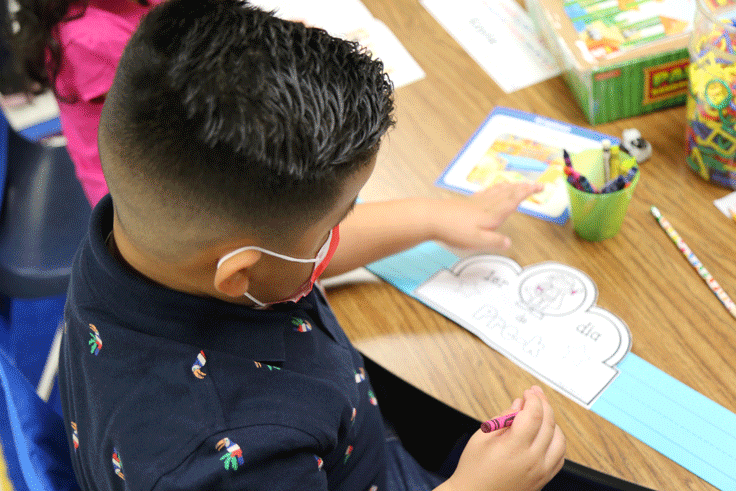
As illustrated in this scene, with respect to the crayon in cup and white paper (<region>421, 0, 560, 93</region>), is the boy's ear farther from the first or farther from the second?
white paper (<region>421, 0, 560, 93</region>)

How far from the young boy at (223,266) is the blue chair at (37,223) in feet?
1.88

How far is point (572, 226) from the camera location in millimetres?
968

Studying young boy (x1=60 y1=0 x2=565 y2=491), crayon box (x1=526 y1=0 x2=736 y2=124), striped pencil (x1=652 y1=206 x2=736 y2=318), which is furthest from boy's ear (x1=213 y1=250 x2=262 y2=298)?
crayon box (x1=526 y1=0 x2=736 y2=124)

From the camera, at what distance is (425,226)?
96cm

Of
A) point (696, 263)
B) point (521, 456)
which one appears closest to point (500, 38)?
point (696, 263)

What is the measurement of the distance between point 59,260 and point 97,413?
29.9 inches

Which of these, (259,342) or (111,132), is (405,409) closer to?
(259,342)

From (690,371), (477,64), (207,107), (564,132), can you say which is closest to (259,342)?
(207,107)

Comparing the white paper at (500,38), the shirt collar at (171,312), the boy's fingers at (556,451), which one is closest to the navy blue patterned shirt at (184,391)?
the shirt collar at (171,312)

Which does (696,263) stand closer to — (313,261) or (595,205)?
(595,205)

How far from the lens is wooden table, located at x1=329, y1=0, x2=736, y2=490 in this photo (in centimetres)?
76

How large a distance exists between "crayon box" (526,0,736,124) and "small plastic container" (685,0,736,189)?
0.32 feet

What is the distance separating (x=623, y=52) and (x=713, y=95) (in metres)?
0.20

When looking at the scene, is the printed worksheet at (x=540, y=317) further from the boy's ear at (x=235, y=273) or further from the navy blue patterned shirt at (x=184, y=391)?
the boy's ear at (x=235, y=273)
